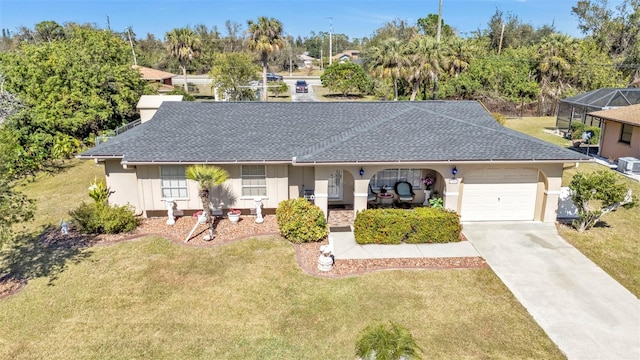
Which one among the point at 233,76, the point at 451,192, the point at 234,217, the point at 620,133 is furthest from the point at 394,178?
the point at 233,76

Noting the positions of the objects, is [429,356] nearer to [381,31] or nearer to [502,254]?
[502,254]

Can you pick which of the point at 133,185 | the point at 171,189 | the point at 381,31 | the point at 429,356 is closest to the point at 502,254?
the point at 429,356

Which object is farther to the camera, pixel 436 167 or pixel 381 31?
pixel 381 31

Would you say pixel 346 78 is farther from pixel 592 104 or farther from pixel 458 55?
pixel 592 104

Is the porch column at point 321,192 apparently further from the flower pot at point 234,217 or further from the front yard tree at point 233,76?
the front yard tree at point 233,76

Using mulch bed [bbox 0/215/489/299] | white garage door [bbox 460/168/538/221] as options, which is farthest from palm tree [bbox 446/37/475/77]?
mulch bed [bbox 0/215/489/299]
